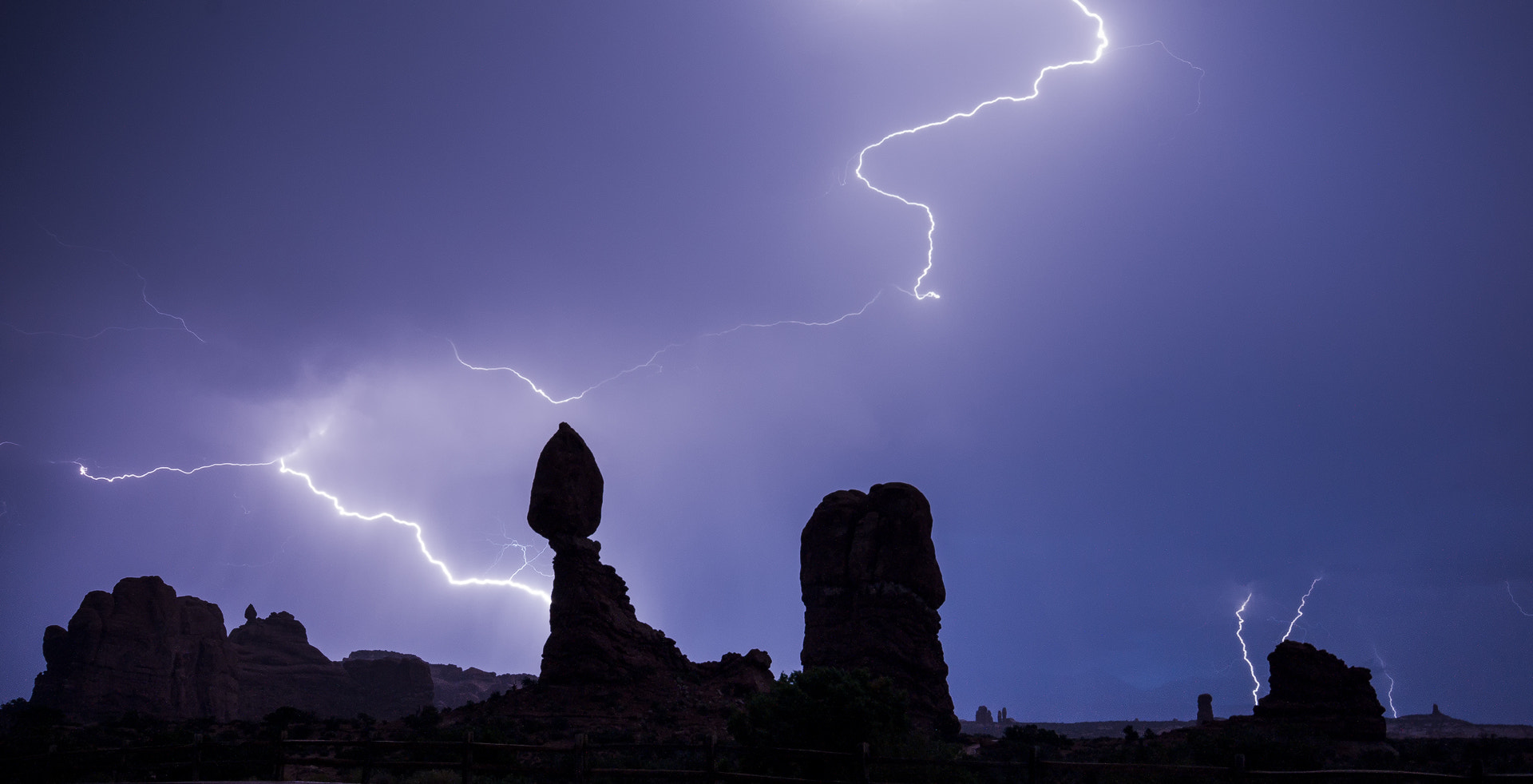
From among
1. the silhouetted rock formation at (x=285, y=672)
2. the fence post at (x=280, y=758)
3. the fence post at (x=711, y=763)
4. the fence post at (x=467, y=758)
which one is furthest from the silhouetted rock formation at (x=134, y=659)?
the fence post at (x=711, y=763)

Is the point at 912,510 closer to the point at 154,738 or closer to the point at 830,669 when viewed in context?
the point at 830,669

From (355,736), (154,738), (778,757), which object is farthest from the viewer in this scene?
(355,736)

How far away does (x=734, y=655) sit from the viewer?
154 ft

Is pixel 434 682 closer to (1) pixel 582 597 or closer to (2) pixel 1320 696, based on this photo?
(1) pixel 582 597

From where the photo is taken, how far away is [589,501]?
43.6 m

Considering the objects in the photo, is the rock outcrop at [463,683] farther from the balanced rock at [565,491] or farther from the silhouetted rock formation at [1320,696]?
the silhouetted rock formation at [1320,696]

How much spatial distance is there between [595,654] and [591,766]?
20.9 m

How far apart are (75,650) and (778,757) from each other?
66922mm

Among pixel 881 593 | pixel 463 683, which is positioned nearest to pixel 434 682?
pixel 463 683

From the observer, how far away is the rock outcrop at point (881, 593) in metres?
41.5

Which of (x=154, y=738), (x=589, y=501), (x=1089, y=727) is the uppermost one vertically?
(x=589, y=501)

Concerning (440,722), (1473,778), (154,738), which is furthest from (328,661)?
(1473,778)

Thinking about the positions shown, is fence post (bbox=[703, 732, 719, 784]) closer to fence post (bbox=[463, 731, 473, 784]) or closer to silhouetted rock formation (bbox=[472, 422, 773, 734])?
fence post (bbox=[463, 731, 473, 784])

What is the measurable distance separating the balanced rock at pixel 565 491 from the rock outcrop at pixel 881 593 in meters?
13.2
